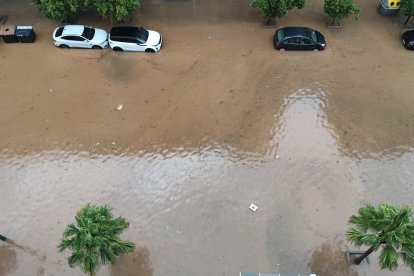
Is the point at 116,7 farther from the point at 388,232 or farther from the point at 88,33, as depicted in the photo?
the point at 388,232

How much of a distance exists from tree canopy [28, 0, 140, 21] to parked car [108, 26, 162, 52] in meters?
0.84

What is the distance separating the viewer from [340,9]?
24.0 meters

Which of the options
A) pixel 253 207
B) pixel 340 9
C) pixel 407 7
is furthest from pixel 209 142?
pixel 407 7

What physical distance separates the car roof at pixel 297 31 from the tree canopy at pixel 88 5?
923 cm

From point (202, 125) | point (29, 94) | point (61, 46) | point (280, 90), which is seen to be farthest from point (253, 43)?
point (29, 94)

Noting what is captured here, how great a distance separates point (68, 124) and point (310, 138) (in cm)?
1283

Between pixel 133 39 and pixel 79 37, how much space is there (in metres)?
3.30

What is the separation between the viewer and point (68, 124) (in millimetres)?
21156

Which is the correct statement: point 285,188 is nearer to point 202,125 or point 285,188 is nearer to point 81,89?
point 202,125

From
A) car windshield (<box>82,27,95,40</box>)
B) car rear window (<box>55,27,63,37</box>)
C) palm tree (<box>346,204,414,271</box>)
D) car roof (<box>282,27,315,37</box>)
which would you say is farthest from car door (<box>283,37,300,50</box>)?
car rear window (<box>55,27,63,37</box>)

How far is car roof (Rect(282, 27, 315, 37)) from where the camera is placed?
77.9 feet

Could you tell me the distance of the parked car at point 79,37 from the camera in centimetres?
2391

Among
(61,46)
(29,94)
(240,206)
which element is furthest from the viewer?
(61,46)

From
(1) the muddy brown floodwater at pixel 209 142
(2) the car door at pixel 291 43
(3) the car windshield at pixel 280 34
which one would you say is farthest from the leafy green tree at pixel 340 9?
(3) the car windshield at pixel 280 34
